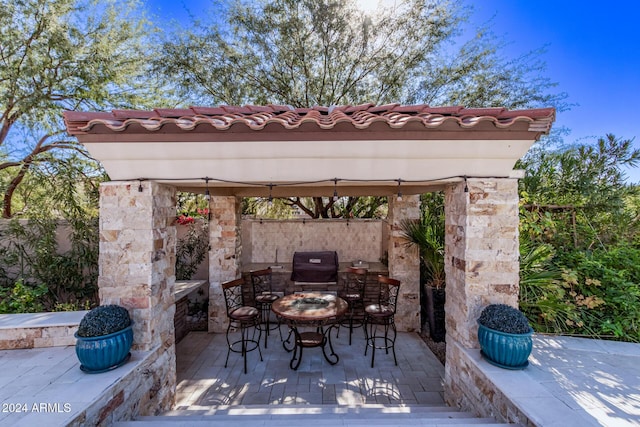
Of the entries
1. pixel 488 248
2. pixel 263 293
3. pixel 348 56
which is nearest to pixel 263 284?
pixel 263 293

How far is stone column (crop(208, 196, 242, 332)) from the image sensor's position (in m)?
5.73

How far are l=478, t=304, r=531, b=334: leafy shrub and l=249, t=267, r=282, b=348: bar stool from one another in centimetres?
386

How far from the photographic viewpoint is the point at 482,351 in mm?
3049

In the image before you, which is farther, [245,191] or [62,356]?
[245,191]

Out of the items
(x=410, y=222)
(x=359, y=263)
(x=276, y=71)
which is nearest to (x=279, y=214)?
(x=359, y=263)

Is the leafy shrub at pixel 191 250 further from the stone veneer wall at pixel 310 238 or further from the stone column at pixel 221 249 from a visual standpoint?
the stone column at pixel 221 249

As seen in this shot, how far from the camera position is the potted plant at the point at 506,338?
9.12 ft

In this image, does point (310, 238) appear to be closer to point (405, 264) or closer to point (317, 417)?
point (405, 264)

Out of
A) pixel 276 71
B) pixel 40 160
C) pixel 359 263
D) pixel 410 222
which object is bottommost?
pixel 359 263

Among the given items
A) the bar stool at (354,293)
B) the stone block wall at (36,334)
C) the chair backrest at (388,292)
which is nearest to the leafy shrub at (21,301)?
the stone block wall at (36,334)

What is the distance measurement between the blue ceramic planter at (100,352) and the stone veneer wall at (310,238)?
4.94 m

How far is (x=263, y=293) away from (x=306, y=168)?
13.1 ft

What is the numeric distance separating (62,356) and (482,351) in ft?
15.9

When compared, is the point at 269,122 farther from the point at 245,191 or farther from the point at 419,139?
the point at 245,191
